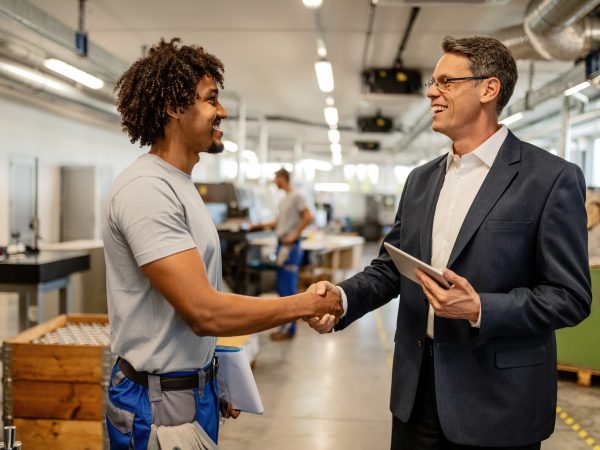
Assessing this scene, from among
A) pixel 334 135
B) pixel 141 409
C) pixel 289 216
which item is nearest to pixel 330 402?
pixel 289 216

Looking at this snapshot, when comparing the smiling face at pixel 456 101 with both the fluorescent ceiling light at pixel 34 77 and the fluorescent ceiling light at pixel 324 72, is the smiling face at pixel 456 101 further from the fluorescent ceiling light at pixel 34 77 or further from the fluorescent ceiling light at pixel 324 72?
the fluorescent ceiling light at pixel 34 77

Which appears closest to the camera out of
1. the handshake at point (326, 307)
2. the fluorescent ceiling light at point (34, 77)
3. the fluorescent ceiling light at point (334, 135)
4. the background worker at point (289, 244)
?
the handshake at point (326, 307)

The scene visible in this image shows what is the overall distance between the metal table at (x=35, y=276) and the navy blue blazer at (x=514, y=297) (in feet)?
11.4

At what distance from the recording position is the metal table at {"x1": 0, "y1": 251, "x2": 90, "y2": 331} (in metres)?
4.07

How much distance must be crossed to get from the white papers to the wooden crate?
1359mm

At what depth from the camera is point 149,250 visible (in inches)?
51.7

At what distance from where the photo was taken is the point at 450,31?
7863 millimetres

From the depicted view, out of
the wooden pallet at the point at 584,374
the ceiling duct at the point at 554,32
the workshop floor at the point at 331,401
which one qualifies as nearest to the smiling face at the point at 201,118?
the workshop floor at the point at 331,401

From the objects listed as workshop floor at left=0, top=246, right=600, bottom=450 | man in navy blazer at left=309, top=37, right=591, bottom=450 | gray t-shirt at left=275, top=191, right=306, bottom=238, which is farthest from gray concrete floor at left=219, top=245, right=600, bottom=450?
man in navy blazer at left=309, top=37, right=591, bottom=450

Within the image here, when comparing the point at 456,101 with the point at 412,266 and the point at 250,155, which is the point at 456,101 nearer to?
the point at 412,266

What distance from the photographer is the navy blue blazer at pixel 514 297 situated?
1433 millimetres

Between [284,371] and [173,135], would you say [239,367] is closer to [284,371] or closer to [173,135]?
[173,135]

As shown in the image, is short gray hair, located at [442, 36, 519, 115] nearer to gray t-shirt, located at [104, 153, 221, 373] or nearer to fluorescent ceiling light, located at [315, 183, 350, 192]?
gray t-shirt, located at [104, 153, 221, 373]

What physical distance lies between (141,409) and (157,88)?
2.87ft
